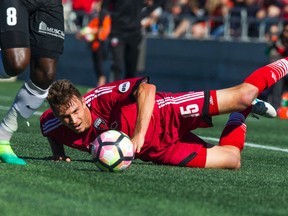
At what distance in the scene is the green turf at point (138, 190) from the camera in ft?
20.4

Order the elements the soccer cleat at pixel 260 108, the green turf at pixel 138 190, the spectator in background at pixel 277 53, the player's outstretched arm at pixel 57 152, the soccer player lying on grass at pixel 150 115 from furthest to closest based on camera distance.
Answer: the spectator in background at pixel 277 53 < the soccer cleat at pixel 260 108 < the player's outstretched arm at pixel 57 152 < the soccer player lying on grass at pixel 150 115 < the green turf at pixel 138 190

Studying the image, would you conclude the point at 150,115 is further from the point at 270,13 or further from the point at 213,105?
the point at 270,13

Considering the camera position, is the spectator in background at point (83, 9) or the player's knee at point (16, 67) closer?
the player's knee at point (16, 67)

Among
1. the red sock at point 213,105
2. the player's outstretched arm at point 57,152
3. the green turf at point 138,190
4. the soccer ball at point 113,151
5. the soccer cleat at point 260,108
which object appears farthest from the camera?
the soccer cleat at point 260,108

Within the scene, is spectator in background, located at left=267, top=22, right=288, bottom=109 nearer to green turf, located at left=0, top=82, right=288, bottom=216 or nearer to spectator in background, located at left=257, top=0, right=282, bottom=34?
spectator in background, located at left=257, top=0, right=282, bottom=34

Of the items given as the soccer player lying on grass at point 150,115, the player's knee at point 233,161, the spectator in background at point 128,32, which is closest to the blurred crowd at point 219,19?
the spectator in background at point 128,32

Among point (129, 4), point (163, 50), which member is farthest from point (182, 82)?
point (129, 4)

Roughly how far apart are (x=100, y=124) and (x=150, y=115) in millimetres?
571

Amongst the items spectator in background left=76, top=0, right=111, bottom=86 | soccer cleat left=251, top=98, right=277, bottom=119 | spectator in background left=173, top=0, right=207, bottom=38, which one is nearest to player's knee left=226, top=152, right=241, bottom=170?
soccer cleat left=251, top=98, right=277, bottom=119

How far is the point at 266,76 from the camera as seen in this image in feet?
29.4

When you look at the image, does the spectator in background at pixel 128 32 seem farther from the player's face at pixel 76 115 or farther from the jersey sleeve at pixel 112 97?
the player's face at pixel 76 115

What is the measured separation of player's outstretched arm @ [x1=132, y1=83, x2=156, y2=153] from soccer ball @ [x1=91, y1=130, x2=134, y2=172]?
0.22ft

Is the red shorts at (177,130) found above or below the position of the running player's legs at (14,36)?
below

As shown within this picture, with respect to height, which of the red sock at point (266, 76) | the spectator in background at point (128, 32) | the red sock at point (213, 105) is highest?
the red sock at point (266, 76)
